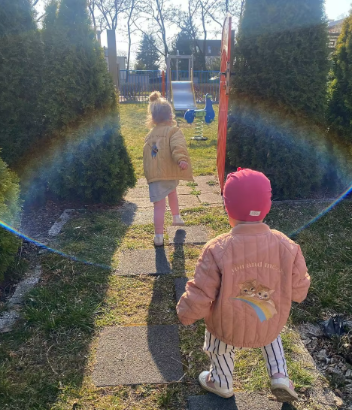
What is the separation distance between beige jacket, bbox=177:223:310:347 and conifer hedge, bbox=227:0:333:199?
144 inches

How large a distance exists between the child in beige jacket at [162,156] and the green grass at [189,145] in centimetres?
294

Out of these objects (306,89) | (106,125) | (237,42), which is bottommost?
(106,125)

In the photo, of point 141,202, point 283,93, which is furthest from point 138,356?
point 283,93

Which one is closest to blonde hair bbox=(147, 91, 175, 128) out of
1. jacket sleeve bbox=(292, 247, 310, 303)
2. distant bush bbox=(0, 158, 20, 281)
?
distant bush bbox=(0, 158, 20, 281)

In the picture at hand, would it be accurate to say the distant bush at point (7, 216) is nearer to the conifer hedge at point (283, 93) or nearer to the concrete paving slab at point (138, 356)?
the concrete paving slab at point (138, 356)

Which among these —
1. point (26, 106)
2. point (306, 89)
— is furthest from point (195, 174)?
point (26, 106)

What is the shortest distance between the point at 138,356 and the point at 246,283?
3.56 ft

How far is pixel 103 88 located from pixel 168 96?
632 inches

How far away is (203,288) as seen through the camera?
183 cm

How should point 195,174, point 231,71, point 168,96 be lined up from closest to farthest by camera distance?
point 231,71 → point 195,174 → point 168,96

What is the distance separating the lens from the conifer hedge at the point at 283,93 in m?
5.04

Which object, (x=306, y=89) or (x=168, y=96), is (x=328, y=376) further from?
(x=168, y=96)

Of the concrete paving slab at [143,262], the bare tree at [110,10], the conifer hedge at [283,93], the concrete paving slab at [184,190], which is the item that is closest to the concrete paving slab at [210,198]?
the concrete paving slab at [184,190]

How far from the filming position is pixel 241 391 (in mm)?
2213
